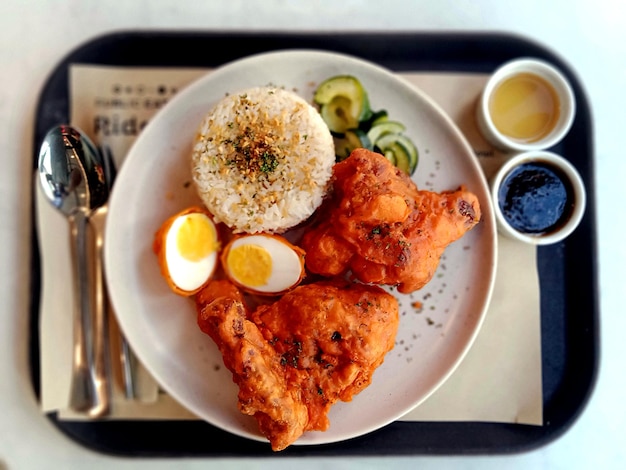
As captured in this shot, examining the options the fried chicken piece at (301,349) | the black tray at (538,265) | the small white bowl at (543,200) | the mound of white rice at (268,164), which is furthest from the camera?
the black tray at (538,265)

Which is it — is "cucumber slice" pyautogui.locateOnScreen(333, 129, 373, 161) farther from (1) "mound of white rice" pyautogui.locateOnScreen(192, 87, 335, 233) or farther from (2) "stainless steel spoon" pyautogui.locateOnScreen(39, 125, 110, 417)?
(2) "stainless steel spoon" pyautogui.locateOnScreen(39, 125, 110, 417)

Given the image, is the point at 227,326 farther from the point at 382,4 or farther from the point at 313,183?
the point at 382,4

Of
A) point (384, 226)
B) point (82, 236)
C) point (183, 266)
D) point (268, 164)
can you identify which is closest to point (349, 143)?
point (268, 164)

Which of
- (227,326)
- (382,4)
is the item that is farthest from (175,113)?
(382,4)

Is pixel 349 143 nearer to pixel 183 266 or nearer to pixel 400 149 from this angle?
pixel 400 149

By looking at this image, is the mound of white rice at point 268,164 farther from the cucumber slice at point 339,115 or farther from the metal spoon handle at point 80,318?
the metal spoon handle at point 80,318

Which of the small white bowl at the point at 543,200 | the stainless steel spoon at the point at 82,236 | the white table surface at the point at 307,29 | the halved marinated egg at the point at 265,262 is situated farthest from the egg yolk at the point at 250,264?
the small white bowl at the point at 543,200
